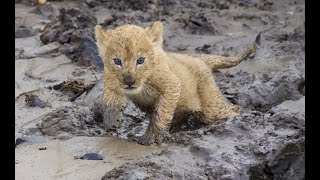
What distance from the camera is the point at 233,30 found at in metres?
10.7

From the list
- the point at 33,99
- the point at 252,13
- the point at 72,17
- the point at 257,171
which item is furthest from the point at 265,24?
the point at 257,171

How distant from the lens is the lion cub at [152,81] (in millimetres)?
5883

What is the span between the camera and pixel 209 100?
6.78 metres

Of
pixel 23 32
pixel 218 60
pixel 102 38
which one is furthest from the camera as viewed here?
pixel 23 32

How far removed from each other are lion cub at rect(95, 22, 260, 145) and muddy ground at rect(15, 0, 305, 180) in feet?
0.64

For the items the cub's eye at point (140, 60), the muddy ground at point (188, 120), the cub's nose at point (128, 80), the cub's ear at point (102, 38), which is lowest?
the muddy ground at point (188, 120)

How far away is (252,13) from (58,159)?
6435mm

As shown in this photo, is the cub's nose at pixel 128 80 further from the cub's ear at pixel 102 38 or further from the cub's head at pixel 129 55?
the cub's ear at pixel 102 38

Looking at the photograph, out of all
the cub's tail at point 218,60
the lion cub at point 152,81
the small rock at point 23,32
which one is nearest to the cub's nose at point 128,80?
the lion cub at point 152,81

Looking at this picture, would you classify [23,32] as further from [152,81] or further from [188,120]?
[152,81]

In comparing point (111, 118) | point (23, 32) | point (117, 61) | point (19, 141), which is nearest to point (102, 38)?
point (117, 61)

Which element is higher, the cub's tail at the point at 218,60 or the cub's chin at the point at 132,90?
the cub's chin at the point at 132,90

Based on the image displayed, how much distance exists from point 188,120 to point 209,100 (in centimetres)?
28

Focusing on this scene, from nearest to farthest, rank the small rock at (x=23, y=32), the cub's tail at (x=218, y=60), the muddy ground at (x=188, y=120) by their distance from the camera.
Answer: the muddy ground at (x=188, y=120), the cub's tail at (x=218, y=60), the small rock at (x=23, y=32)
